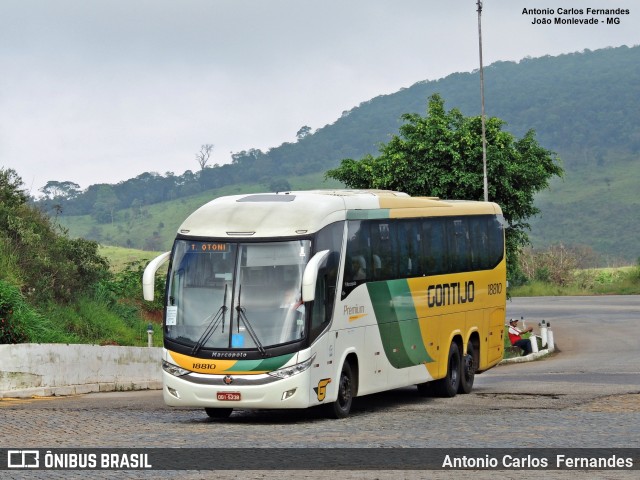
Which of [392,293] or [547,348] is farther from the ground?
[392,293]

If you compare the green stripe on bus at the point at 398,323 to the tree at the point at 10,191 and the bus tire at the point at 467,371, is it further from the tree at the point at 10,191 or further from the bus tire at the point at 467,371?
the tree at the point at 10,191

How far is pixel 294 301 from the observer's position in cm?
1797

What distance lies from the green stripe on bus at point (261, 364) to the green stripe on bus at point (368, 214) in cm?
324

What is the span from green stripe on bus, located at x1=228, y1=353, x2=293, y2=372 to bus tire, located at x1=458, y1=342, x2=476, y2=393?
785 centimetres

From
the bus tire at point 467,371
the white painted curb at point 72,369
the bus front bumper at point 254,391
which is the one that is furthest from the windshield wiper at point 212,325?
the bus tire at point 467,371

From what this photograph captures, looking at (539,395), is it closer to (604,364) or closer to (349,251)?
(349,251)

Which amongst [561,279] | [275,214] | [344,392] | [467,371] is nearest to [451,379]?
[467,371]

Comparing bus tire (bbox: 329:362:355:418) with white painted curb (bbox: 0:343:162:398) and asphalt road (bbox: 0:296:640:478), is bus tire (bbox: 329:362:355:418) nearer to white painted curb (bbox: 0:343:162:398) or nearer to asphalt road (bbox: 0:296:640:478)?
asphalt road (bbox: 0:296:640:478)

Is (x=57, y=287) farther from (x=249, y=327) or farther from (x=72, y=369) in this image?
(x=249, y=327)

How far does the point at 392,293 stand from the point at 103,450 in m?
8.31

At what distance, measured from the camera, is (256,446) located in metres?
14.8

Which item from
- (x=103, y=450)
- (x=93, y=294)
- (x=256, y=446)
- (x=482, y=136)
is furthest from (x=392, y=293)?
(x=482, y=136)

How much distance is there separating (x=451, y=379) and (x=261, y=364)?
7579 mm

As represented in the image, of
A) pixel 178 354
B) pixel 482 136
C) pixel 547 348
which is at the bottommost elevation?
pixel 547 348
